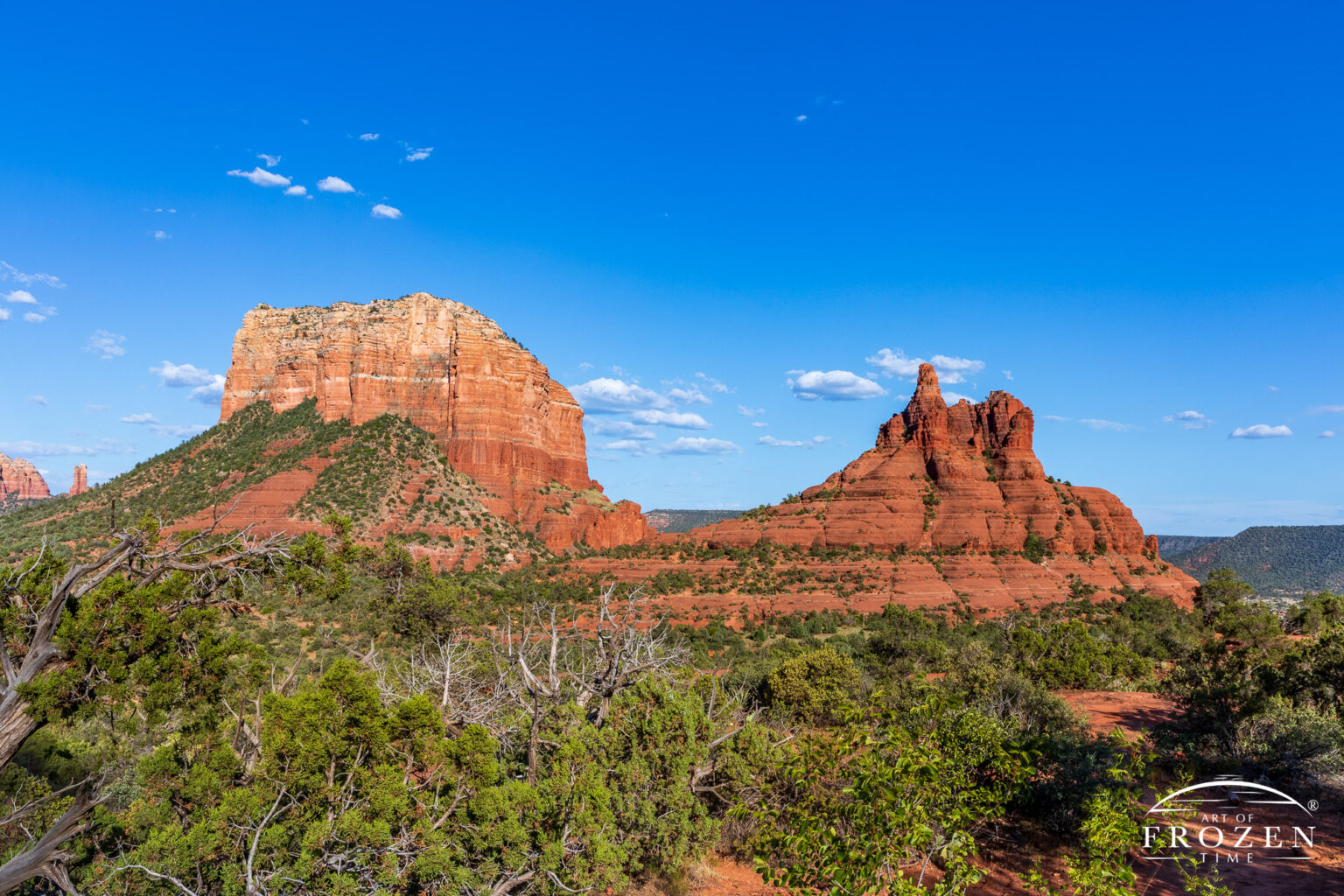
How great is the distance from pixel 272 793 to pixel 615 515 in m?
77.5

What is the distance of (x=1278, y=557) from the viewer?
120m

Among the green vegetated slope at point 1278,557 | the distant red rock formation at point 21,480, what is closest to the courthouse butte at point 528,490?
the green vegetated slope at point 1278,557

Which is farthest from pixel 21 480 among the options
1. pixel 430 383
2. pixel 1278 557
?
pixel 1278 557

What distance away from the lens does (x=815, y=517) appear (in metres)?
65.1

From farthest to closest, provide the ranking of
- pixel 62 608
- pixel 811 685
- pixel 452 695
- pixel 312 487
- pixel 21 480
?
pixel 21 480
pixel 312 487
pixel 811 685
pixel 452 695
pixel 62 608

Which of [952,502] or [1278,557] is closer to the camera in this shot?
[952,502]

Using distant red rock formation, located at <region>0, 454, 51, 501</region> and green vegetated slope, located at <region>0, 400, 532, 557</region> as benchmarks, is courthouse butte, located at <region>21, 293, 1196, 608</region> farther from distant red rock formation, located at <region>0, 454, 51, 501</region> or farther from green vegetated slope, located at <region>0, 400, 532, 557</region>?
distant red rock formation, located at <region>0, 454, 51, 501</region>

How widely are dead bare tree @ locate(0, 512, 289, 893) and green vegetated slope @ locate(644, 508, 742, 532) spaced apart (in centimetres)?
14586

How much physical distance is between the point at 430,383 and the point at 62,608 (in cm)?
7728

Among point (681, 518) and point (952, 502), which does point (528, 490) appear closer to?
point (952, 502)

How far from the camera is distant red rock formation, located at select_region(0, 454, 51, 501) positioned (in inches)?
6747

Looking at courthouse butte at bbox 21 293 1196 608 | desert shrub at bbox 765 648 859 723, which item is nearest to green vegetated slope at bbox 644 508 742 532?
courthouse butte at bbox 21 293 1196 608

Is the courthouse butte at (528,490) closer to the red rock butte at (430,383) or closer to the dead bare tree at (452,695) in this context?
the red rock butte at (430,383)

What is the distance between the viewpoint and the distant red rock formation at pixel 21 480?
562 ft
